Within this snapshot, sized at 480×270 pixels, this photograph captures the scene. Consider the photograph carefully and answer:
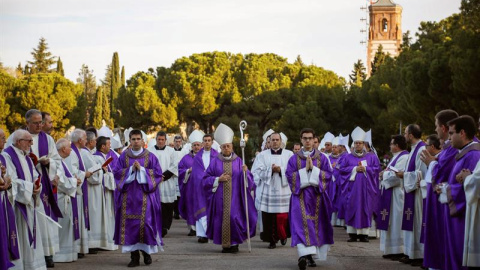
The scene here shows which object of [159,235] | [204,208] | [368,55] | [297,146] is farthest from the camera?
[368,55]

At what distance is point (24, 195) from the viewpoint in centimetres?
1086

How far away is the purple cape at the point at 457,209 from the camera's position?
932 cm

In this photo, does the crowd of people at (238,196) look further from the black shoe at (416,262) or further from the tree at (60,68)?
the tree at (60,68)

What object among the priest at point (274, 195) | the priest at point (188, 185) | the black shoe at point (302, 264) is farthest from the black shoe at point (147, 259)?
the priest at point (188, 185)

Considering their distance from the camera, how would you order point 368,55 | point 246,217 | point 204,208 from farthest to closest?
point 368,55
point 204,208
point 246,217

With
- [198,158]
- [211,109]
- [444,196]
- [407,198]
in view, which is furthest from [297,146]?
[211,109]

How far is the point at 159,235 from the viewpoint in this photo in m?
13.1

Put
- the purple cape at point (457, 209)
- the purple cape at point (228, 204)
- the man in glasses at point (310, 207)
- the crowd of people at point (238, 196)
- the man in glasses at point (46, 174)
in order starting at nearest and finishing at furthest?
the purple cape at point (457, 209) → the crowd of people at point (238, 196) → the man in glasses at point (46, 174) → the man in glasses at point (310, 207) → the purple cape at point (228, 204)

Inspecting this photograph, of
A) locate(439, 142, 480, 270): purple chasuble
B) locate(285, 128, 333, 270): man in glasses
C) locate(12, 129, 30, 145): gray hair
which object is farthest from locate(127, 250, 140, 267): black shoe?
locate(439, 142, 480, 270): purple chasuble

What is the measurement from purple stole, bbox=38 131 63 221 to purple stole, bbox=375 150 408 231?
17.2 feet

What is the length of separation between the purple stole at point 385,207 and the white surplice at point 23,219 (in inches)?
222

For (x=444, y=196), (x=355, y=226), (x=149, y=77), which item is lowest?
(x=355, y=226)

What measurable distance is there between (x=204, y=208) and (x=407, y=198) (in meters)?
4.97

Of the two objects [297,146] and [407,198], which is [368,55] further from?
[407,198]
